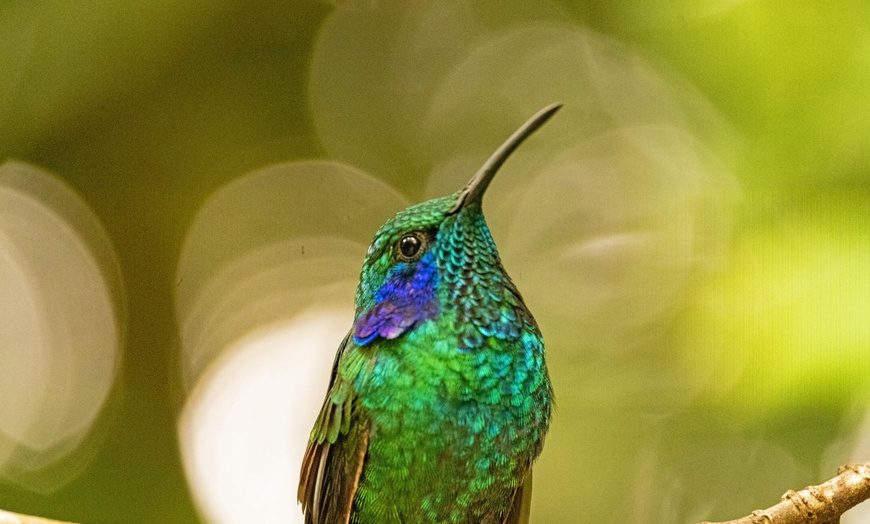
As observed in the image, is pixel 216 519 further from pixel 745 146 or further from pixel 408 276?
pixel 745 146

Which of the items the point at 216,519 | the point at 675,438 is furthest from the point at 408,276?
the point at 675,438

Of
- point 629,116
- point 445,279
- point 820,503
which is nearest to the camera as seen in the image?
point 820,503

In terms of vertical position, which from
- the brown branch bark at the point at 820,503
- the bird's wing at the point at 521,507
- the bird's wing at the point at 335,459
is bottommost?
the brown branch bark at the point at 820,503

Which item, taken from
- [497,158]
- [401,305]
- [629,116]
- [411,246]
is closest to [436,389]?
[401,305]

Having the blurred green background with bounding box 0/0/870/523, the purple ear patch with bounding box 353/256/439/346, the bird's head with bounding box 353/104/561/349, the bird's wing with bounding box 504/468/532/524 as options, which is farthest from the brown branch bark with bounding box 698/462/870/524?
the blurred green background with bounding box 0/0/870/523

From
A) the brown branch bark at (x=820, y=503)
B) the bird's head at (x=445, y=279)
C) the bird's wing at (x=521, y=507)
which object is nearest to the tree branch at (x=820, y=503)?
the brown branch bark at (x=820, y=503)

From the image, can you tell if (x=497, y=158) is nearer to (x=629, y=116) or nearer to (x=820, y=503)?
(x=820, y=503)

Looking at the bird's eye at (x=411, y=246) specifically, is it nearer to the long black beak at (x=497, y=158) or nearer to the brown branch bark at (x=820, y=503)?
the long black beak at (x=497, y=158)
